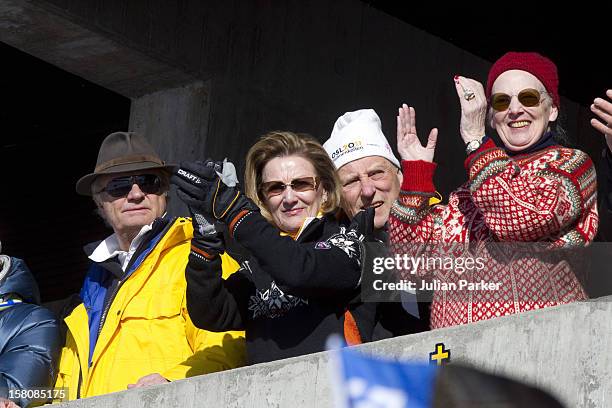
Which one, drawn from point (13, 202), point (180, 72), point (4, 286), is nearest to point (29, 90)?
point (13, 202)

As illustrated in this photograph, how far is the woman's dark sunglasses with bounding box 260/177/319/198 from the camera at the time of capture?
4.43 meters

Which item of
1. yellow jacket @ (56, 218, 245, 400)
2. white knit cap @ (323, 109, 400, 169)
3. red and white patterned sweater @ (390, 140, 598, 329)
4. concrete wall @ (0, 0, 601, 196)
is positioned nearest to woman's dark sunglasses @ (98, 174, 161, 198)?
yellow jacket @ (56, 218, 245, 400)

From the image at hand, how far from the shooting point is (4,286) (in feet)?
16.0

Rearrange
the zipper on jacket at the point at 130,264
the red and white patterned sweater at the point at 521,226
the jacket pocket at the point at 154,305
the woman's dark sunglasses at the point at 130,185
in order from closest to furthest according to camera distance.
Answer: the red and white patterned sweater at the point at 521,226
the jacket pocket at the point at 154,305
the zipper on jacket at the point at 130,264
the woman's dark sunglasses at the point at 130,185

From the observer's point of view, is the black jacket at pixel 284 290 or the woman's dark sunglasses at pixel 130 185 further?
the woman's dark sunglasses at pixel 130 185

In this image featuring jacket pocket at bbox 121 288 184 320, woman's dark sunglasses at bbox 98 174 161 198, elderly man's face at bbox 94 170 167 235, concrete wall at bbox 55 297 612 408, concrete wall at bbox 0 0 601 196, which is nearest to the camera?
concrete wall at bbox 55 297 612 408

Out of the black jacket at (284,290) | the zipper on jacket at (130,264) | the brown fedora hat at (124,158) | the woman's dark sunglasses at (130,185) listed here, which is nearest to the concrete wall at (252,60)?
the brown fedora hat at (124,158)

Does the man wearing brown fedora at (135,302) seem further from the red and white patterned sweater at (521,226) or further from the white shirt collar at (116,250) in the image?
the red and white patterned sweater at (521,226)

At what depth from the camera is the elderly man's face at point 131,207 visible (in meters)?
4.93

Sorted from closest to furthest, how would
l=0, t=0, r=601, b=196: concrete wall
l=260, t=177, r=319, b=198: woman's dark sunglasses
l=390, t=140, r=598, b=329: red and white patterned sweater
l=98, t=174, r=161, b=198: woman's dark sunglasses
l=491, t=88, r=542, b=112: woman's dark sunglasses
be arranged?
l=390, t=140, r=598, b=329: red and white patterned sweater → l=491, t=88, r=542, b=112: woman's dark sunglasses → l=260, t=177, r=319, b=198: woman's dark sunglasses → l=98, t=174, r=161, b=198: woman's dark sunglasses → l=0, t=0, r=601, b=196: concrete wall

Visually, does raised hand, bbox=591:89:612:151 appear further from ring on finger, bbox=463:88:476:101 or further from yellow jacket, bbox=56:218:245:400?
yellow jacket, bbox=56:218:245:400

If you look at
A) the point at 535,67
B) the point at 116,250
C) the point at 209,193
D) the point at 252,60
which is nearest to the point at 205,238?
the point at 209,193

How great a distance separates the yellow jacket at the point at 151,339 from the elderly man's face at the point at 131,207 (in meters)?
0.18

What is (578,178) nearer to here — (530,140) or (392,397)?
(530,140)
